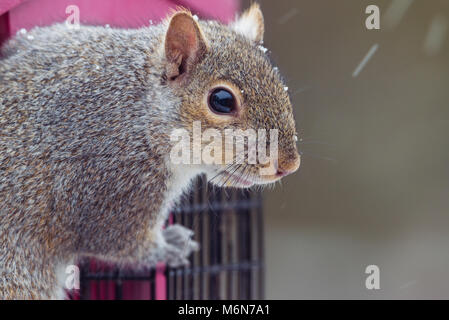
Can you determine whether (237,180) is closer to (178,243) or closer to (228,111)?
(228,111)

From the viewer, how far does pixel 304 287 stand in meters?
2.17

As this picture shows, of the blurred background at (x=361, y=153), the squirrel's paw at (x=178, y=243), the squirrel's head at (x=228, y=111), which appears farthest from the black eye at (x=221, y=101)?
the squirrel's paw at (x=178, y=243)

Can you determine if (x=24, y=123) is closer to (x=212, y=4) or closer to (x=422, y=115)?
(x=212, y=4)

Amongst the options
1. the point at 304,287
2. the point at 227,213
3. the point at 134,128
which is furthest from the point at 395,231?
the point at 134,128

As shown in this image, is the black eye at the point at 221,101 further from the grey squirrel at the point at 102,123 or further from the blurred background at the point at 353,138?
the blurred background at the point at 353,138

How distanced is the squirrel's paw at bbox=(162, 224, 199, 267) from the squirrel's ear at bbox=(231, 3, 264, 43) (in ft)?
1.14

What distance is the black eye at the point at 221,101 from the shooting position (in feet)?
2.60

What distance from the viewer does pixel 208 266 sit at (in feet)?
3.79

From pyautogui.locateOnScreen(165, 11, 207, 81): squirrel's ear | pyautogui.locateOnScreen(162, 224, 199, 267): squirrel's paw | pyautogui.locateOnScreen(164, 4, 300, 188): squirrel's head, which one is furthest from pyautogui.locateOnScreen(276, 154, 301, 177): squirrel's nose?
pyautogui.locateOnScreen(162, 224, 199, 267): squirrel's paw

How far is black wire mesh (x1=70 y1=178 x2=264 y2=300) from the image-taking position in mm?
1064

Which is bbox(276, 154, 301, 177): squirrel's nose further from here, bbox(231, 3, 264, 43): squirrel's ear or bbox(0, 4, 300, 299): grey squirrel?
bbox(231, 3, 264, 43): squirrel's ear

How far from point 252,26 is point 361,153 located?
1.36 meters

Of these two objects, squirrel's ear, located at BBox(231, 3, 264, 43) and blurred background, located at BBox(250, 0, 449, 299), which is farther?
blurred background, located at BBox(250, 0, 449, 299)

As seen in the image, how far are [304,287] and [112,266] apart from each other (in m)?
1.24
